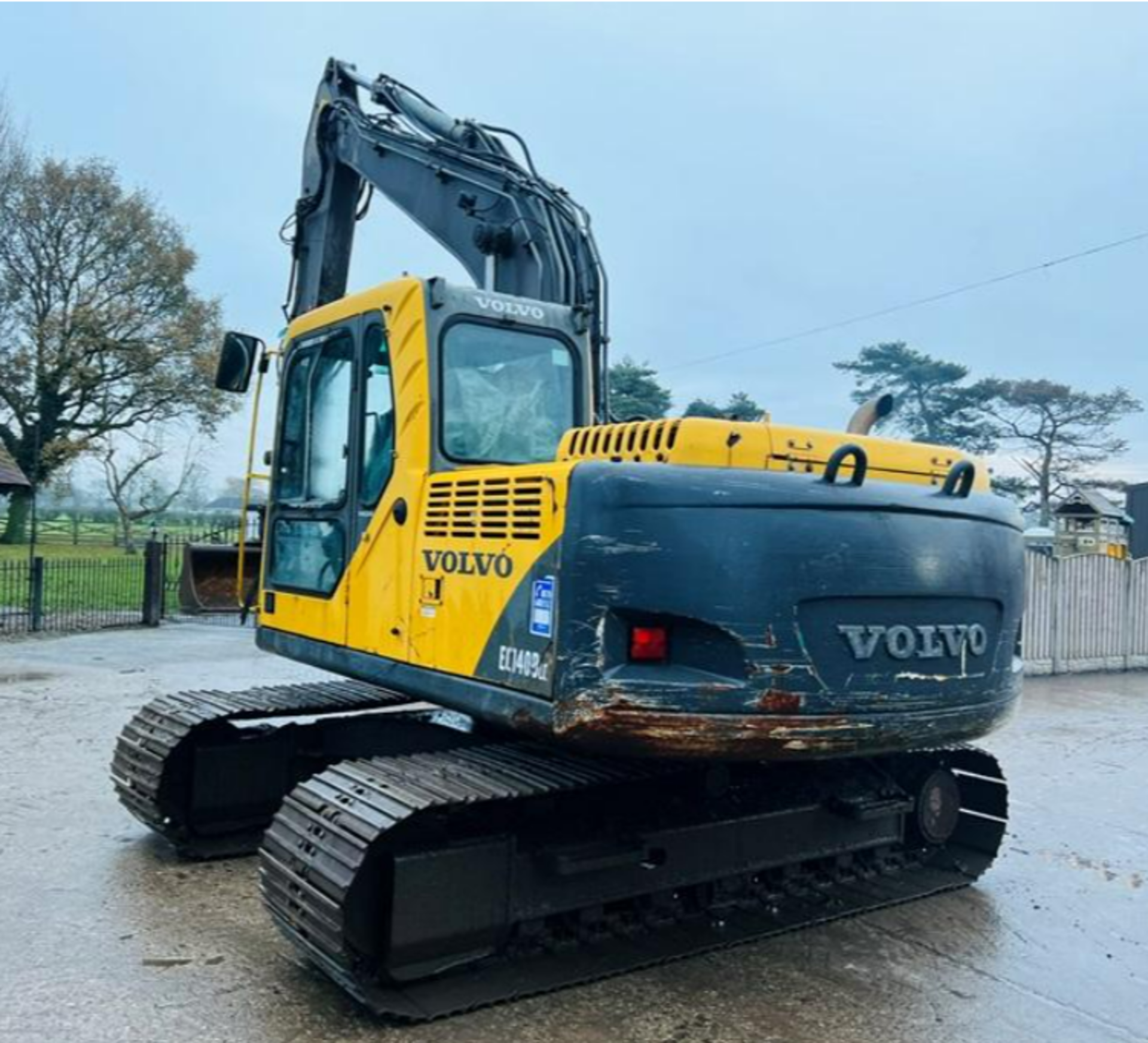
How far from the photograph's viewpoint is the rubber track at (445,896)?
150 inches

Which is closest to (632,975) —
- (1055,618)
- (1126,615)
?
(1055,618)

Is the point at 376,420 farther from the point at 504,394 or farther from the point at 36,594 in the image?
the point at 36,594

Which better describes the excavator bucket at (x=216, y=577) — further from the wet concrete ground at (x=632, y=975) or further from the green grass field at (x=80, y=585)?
the green grass field at (x=80, y=585)

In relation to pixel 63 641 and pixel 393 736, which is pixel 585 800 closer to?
pixel 393 736

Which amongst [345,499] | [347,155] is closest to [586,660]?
[345,499]

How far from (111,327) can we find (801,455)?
26.6 m

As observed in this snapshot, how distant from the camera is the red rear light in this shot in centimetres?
378

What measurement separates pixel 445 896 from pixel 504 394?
2.10 meters

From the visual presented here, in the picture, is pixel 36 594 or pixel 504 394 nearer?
pixel 504 394

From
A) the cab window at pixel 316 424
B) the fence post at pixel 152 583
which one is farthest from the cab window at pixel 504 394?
the fence post at pixel 152 583

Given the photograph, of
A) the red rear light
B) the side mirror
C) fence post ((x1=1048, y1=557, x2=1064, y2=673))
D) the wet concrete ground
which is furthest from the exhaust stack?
fence post ((x1=1048, y1=557, x2=1064, y2=673))

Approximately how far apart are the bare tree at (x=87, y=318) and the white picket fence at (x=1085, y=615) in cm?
2119

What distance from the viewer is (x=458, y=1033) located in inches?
148

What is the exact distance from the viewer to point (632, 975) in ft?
14.1
